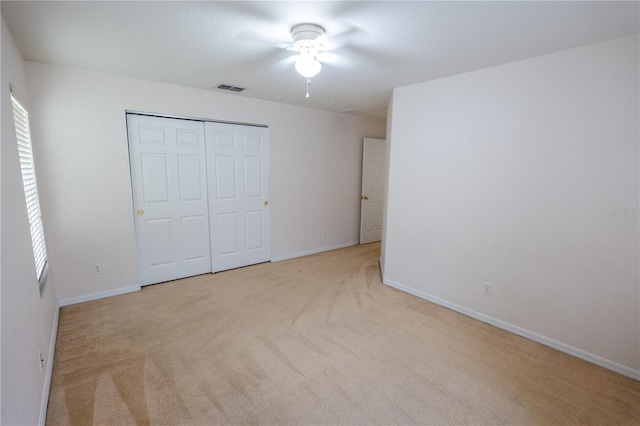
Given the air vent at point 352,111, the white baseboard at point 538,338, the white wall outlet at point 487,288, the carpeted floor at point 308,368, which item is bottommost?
the carpeted floor at point 308,368

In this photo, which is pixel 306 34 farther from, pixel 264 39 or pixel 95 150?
pixel 95 150

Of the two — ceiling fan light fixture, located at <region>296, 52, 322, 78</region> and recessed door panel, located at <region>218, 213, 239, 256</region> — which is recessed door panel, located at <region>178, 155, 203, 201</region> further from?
ceiling fan light fixture, located at <region>296, 52, 322, 78</region>

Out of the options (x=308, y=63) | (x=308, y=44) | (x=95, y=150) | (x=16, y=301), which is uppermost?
(x=308, y=44)

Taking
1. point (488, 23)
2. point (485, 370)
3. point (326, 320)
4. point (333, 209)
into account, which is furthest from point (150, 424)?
point (333, 209)

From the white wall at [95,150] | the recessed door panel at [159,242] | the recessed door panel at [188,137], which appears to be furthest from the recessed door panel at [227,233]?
the recessed door panel at [188,137]

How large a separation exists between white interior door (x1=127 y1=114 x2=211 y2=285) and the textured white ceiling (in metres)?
0.69

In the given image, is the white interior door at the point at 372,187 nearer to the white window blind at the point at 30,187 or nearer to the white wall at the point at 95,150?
the white wall at the point at 95,150

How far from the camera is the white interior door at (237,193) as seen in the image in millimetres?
3844

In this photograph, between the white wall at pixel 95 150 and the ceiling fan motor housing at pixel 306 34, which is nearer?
the ceiling fan motor housing at pixel 306 34

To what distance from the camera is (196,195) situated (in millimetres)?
3730

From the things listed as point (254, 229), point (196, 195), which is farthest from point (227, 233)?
point (196, 195)

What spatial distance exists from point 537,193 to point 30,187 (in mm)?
4080

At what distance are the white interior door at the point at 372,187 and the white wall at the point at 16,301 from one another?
4347mm

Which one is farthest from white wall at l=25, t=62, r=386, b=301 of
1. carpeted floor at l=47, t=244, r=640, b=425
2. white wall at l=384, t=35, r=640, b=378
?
white wall at l=384, t=35, r=640, b=378
